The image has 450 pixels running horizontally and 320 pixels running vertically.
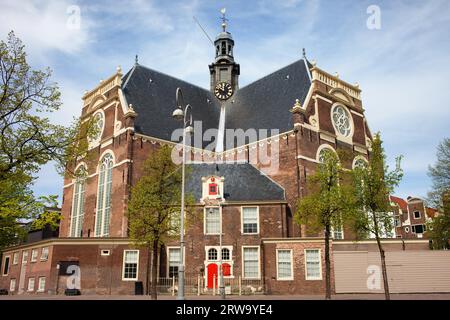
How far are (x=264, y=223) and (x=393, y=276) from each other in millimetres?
9744

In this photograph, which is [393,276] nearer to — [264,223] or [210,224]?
[264,223]

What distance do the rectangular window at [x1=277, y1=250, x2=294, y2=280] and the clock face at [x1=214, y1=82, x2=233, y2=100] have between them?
83.8 ft

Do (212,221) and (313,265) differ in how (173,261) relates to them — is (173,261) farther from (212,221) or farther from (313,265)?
(313,265)

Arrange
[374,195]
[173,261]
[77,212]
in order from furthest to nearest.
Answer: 1. [77,212]
2. [173,261]
3. [374,195]

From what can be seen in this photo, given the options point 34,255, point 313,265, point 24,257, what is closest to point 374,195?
point 313,265

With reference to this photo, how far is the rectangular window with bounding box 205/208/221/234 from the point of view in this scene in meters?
32.3

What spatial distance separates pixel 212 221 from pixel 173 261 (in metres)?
4.20

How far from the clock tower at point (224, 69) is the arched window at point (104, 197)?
1752cm

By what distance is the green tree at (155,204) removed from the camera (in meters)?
25.5

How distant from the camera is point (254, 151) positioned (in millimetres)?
40031

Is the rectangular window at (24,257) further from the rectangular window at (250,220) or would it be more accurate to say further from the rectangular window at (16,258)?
the rectangular window at (250,220)

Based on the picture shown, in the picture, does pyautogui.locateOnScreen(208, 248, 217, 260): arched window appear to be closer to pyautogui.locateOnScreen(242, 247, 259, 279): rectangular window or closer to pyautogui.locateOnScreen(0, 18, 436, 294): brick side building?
pyautogui.locateOnScreen(0, 18, 436, 294): brick side building

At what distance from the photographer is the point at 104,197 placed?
38.5 metres

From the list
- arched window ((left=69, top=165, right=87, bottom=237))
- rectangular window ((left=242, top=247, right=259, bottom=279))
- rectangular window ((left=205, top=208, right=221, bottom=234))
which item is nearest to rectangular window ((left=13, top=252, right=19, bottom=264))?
arched window ((left=69, top=165, right=87, bottom=237))
